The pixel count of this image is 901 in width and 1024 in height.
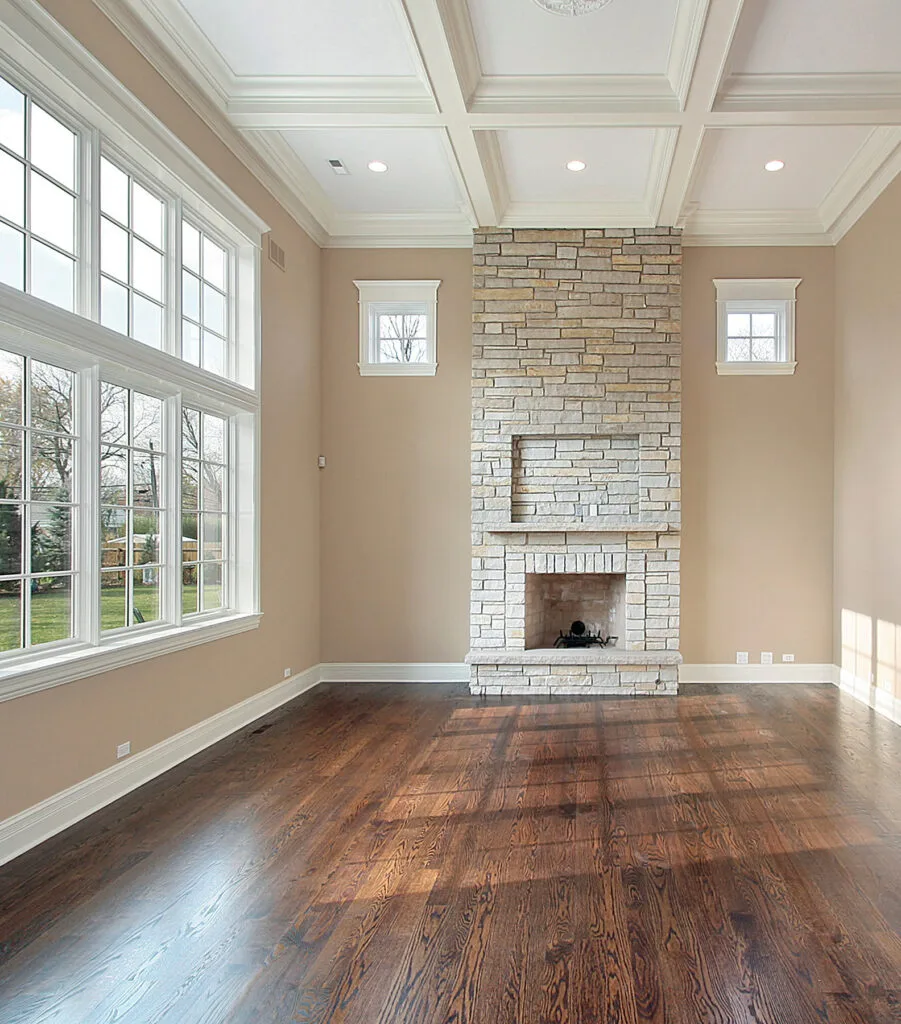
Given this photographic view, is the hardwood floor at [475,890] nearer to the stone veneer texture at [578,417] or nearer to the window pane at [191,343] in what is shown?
the stone veneer texture at [578,417]

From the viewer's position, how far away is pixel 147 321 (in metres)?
4.17

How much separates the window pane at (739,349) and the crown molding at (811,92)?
236 centimetres

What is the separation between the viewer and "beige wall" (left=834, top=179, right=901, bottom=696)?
545cm

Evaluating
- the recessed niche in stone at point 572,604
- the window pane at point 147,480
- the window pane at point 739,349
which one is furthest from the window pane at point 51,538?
the window pane at point 739,349

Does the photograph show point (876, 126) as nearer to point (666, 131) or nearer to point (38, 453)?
point (666, 131)

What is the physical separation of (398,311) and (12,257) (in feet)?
12.8

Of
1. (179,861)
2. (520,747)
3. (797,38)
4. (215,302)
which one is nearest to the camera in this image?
(179,861)

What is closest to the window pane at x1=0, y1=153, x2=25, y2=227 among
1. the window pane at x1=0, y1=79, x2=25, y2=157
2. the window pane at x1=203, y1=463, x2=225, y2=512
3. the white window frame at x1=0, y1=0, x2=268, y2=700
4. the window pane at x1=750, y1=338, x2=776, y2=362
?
the window pane at x1=0, y1=79, x2=25, y2=157

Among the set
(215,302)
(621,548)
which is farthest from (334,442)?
(621,548)

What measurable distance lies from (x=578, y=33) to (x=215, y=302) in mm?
2544

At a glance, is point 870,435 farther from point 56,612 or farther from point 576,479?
point 56,612

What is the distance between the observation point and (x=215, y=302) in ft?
16.5

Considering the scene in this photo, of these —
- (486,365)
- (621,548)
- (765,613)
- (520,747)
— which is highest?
(486,365)

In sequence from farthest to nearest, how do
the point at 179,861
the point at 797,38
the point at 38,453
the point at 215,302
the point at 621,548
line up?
the point at 621,548, the point at 215,302, the point at 797,38, the point at 38,453, the point at 179,861
